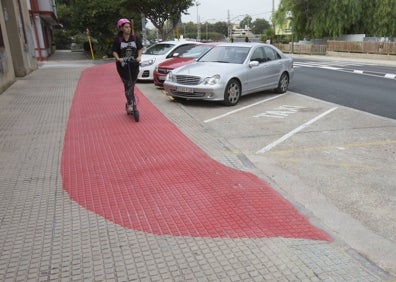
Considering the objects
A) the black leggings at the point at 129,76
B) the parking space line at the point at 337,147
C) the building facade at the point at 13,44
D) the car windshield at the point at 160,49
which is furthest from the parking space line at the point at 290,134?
the building facade at the point at 13,44

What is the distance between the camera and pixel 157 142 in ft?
21.4

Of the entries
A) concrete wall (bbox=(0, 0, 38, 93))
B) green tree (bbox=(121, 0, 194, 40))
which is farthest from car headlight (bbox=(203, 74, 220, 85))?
green tree (bbox=(121, 0, 194, 40))

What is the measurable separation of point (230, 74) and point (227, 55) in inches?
51.2

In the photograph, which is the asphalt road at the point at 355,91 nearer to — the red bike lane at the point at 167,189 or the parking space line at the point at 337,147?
the parking space line at the point at 337,147

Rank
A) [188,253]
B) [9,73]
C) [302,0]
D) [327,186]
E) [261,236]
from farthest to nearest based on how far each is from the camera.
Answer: [302,0], [9,73], [327,186], [261,236], [188,253]

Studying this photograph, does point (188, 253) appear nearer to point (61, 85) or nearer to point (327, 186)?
point (327, 186)

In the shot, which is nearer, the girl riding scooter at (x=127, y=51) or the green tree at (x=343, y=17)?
the girl riding scooter at (x=127, y=51)

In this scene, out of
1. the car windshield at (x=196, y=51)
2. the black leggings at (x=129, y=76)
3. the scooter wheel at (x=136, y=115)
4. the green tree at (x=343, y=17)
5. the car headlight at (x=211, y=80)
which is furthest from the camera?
the green tree at (x=343, y=17)

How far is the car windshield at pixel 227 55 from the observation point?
10391mm

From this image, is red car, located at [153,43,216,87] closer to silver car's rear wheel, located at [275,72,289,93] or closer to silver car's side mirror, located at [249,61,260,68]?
silver car's side mirror, located at [249,61,260,68]

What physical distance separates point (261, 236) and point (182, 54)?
36.5 ft

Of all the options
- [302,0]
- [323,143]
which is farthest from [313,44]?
[323,143]

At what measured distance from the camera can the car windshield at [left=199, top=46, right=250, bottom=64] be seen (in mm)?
10391

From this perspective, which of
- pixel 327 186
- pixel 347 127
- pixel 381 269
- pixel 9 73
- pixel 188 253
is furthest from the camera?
pixel 9 73
